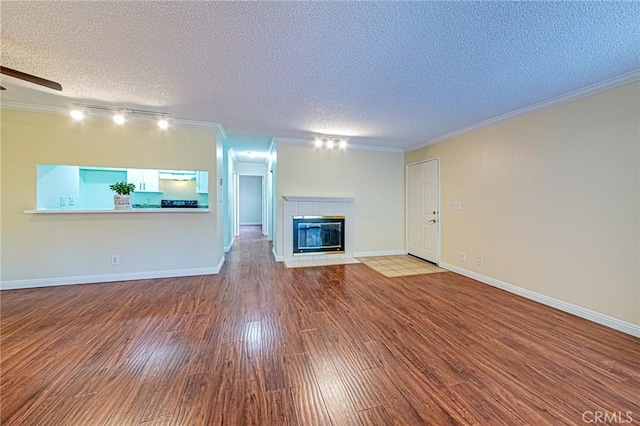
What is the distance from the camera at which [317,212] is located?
5.09m

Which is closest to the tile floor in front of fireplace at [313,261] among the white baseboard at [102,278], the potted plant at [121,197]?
the white baseboard at [102,278]

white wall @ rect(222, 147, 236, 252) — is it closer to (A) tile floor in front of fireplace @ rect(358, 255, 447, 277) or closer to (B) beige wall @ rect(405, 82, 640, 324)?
(A) tile floor in front of fireplace @ rect(358, 255, 447, 277)

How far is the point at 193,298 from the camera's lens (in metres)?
3.08

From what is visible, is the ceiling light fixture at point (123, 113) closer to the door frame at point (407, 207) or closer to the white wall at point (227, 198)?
the white wall at point (227, 198)

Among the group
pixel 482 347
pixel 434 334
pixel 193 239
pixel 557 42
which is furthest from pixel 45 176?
pixel 557 42

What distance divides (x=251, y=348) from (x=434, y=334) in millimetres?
1684

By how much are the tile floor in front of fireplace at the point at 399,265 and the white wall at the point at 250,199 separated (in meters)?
7.19

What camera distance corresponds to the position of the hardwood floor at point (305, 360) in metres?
1.43

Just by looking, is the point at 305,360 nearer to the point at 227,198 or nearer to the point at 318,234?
the point at 318,234

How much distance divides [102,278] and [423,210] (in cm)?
582

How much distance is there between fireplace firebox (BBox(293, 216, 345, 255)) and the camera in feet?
16.6

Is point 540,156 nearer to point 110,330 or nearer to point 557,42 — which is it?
point 557,42

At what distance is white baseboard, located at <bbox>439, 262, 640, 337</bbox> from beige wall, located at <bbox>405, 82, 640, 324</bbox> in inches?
1.9

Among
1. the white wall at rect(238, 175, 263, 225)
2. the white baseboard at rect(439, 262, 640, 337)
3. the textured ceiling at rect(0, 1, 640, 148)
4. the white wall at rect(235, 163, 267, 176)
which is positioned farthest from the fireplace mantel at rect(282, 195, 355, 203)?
the white wall at rect(238, 175, 263, 225)
